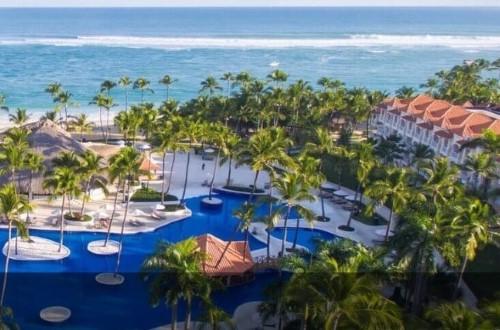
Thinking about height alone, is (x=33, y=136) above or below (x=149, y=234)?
above

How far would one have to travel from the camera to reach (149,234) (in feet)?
126

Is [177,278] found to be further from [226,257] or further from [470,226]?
[470,226]

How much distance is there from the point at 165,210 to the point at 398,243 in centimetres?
2122

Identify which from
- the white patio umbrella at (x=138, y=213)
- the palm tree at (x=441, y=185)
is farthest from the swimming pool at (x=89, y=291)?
the palm tree at (x=441, y=185)

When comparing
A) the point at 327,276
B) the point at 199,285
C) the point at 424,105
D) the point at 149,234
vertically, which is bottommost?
the point at 149,234

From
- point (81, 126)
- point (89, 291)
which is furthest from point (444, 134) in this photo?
point (81, 126)


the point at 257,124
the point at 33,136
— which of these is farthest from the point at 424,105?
the point at 33,136

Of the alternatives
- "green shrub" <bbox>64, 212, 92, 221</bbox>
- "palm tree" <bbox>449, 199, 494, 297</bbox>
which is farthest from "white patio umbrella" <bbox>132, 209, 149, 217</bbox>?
"palm tree" <bbox>449, 199, 494, 297</bbox>

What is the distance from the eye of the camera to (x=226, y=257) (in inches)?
1248

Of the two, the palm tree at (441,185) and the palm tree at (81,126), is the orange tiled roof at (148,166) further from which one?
the palm tree at (441,185)

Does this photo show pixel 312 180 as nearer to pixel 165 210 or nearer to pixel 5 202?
pixel 165 210

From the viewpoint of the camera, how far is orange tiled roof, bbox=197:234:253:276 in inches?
1211

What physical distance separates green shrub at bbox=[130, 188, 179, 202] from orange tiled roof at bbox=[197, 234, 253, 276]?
41.5 feet

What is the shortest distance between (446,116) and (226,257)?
3045 cm
